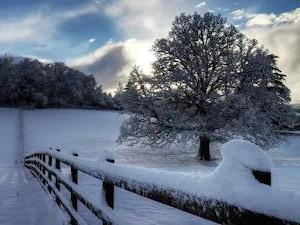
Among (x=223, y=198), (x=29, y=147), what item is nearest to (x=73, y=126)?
(x=29, y=147)

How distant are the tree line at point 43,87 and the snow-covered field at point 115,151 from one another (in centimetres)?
907

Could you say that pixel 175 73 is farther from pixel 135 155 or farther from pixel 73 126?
pixel 73 126

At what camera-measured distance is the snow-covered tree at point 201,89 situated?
25.8 meters

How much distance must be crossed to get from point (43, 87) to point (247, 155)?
90235mm

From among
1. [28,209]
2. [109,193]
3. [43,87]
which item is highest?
[43,87]

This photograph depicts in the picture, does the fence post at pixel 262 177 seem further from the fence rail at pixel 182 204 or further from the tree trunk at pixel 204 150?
the tree trunk at pixel 204 150

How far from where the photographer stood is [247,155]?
1.53 metres

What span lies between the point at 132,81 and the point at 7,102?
67352 millimetres

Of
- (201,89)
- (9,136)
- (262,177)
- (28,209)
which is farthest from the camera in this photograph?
(9,136)

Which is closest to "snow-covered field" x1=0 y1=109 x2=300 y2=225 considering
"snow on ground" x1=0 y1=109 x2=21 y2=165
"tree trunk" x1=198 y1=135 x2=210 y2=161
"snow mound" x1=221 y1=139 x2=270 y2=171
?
"snow on ground" x1=0 y1=109 x2=21 y2=165

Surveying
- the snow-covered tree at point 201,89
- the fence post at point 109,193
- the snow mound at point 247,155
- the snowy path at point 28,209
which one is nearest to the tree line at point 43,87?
the snow-covered tree at point 201,89

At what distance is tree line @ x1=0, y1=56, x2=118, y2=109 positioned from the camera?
86375 mm

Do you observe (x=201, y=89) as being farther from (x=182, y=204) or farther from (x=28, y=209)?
(x=182, y=204)

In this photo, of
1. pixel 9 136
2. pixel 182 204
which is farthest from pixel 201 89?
pixel 9 136
